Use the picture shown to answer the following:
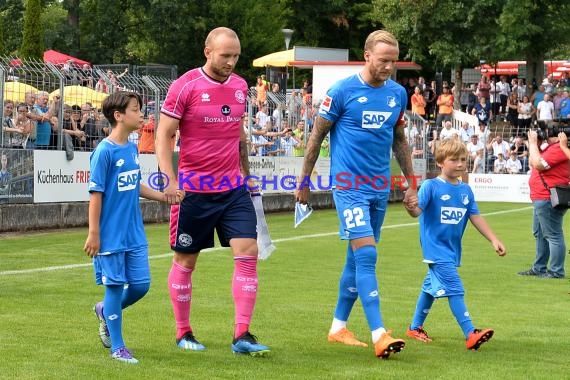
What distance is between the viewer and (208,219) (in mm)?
8344

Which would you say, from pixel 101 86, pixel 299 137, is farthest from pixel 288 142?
pixel 101 86

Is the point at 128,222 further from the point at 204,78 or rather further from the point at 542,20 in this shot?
the point at 542,20

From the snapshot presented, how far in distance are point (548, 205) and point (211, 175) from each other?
8022 millimetres

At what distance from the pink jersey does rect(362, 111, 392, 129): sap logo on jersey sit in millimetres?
929

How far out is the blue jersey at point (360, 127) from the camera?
847cm

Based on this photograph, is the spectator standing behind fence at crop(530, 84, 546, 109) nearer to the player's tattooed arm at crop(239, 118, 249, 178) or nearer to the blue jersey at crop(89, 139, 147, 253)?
the player's tattooed arm at crop(239, 118, 249, 178)

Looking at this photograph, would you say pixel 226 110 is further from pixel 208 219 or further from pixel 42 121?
pixel 42 121

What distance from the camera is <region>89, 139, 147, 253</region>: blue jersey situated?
7719mm

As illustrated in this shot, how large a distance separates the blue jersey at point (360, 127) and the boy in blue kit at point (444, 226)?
65 cm

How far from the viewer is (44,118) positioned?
20312 mm

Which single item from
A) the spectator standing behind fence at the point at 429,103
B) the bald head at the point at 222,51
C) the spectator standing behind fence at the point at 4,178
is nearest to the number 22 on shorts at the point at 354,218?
the bald head at the point at 222,51

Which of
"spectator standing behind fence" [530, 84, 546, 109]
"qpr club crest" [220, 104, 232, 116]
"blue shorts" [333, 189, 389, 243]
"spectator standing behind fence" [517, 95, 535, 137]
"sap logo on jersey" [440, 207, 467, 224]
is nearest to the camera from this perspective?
"qpr club crest" [220, 104, 232, 116]

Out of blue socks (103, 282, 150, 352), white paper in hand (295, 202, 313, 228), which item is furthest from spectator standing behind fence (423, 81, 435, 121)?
blue socks (103, 282, 150, 352)

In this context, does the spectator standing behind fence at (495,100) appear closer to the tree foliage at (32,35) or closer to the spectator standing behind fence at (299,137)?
the spectator standing behind fence at (299,137)
